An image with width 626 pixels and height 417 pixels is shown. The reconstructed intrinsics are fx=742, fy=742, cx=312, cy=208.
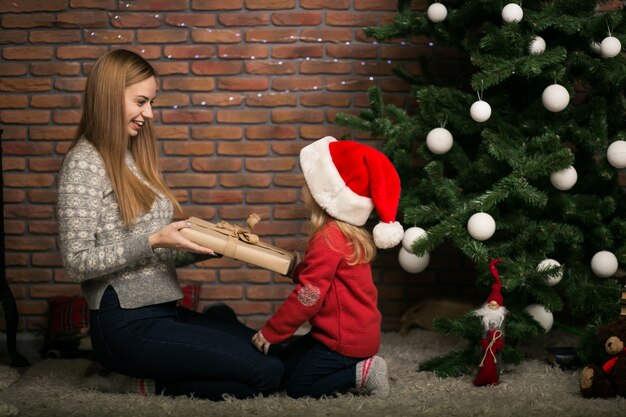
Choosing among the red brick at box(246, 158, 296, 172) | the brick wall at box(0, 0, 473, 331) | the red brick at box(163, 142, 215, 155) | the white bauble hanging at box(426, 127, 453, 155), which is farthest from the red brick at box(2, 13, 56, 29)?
the white bauble hanging at box(426, 127, 453, 155)

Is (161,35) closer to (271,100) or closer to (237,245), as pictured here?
(271,100)

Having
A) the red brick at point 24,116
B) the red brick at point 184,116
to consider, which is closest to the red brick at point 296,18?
the red brick at point 184,116

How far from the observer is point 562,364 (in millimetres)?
2906

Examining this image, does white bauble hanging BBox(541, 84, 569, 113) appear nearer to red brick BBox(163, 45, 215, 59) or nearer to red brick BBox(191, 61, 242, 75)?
red brick BBox(191, 61, 242, 75)

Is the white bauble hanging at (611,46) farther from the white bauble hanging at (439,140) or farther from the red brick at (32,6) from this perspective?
the red brick at (32,6)

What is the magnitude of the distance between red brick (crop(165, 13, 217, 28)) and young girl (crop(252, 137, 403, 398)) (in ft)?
4.39

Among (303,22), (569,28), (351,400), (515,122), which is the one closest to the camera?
(351,400)

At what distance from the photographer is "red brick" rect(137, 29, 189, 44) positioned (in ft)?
11.6

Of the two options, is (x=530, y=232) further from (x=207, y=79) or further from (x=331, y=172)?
(x=207, y=79)

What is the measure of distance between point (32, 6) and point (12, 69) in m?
0.31

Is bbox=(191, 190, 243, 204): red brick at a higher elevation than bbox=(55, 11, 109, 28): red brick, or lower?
lower

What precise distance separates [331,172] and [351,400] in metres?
0.74

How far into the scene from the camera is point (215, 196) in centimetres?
362

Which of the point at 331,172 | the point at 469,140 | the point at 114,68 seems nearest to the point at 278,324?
the point at 331,172
